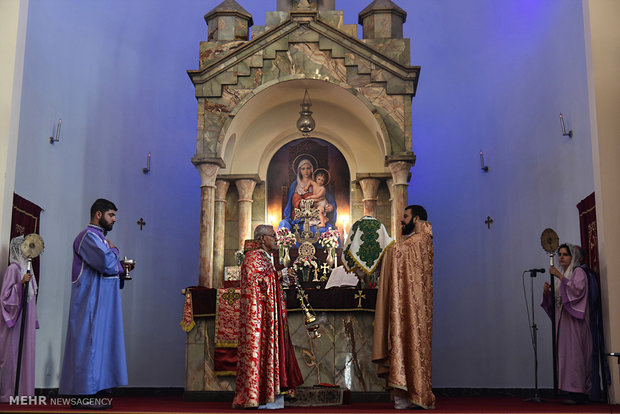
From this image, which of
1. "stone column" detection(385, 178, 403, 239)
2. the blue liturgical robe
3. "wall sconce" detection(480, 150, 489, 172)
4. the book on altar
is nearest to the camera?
the blue liturgical robe

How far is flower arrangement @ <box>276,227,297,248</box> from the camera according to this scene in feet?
39.6

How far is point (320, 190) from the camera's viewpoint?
1298 centimetres

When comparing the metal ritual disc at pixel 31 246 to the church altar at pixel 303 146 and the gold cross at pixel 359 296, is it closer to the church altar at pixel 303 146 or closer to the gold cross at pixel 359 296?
the church altar at pixel 303 146

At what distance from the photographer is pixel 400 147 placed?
11.3m

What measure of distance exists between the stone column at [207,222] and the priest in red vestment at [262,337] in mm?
3912

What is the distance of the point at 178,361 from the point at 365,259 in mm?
5950

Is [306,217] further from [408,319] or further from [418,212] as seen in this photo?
[408,319]

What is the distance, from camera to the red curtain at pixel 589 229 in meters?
9.49

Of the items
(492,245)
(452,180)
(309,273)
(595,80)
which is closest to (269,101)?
(309,273)

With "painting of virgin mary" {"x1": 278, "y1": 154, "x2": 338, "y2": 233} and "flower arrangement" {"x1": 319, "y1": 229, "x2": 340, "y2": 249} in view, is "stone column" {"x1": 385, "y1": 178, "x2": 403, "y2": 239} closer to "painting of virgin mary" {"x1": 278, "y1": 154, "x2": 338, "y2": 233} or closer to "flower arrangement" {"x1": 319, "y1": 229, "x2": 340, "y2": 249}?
"flower arrangement" {"x1": 319, "y1": 229, "x2": 340, "y2": 249}

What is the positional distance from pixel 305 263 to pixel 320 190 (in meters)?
1.74

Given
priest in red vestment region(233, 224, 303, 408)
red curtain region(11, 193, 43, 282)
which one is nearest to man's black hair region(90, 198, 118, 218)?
priest in red vestment region(233, 224, 303, 408)

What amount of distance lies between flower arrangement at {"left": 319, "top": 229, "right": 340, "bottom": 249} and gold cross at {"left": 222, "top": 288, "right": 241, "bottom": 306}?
8.27 ft

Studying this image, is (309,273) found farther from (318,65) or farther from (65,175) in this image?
(65,175)
